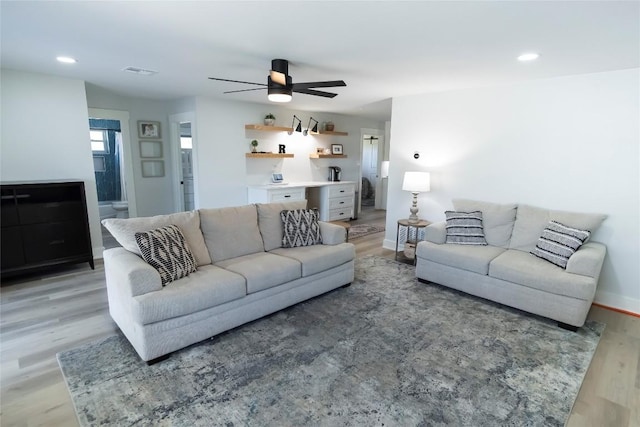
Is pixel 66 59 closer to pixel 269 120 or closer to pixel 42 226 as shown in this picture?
pixel 42 226

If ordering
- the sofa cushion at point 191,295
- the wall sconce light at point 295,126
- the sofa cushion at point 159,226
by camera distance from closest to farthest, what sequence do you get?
1. the sofa cushion at point 191,295
2. the sofa cushion at point 159,226
3. the wall sconce light at point 295,126

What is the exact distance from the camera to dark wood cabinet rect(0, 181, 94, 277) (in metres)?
3.59

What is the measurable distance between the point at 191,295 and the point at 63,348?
109cm

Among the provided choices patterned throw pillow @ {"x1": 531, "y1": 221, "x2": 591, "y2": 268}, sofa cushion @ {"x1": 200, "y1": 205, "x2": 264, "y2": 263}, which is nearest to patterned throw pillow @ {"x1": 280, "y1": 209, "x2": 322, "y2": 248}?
sofa cushion @ {"x1": 200, "y1": 205, "x2": 264, "y2": 263}

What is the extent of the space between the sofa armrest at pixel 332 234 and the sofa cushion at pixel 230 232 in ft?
2.32

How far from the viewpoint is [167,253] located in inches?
103

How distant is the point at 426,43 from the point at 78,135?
167 inches

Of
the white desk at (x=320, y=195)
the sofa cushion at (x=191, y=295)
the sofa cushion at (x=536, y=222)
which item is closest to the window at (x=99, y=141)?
the white desk at (x=320, y=195)

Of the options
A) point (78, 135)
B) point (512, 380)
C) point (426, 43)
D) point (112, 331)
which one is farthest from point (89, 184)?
point (512, 380)

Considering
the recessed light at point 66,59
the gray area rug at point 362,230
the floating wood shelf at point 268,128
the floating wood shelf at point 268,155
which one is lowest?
the gray area rug at point 362,230

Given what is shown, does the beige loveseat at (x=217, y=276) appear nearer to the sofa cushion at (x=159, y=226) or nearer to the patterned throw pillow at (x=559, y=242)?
the sofa cushion at (x=159, y=226)

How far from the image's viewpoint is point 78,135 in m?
4.21

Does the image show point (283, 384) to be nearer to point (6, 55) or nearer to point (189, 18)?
point (189, 18)

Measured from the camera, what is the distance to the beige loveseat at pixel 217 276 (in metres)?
2.32
